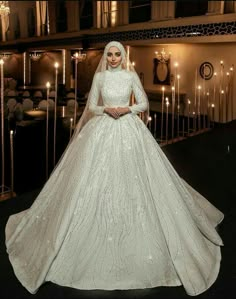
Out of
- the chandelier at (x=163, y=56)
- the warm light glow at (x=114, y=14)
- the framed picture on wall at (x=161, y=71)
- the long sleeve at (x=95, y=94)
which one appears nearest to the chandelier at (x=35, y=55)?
the warm light glow at (x=114, y=14)

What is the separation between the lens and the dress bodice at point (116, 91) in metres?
2.57

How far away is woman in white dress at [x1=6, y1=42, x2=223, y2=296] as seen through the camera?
88.4 inches

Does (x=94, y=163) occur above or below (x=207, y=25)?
below

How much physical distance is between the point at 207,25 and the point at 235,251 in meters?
6.94

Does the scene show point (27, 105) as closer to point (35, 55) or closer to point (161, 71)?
point (161, 71)

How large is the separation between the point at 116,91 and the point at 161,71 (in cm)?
888

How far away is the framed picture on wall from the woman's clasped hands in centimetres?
869

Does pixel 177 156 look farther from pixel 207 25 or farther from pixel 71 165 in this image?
pixel 207 25

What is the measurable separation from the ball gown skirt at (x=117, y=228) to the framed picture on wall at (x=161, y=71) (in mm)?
8646

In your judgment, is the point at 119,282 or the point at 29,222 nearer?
the point at 119,282

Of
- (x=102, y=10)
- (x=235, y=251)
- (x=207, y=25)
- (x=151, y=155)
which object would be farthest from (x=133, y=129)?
(x=102, y=10)

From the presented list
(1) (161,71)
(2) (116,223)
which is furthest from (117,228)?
(1) (161,71)

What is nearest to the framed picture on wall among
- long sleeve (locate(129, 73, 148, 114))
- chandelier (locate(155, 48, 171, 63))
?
chandelier (locate(155, 48, 171, 63))

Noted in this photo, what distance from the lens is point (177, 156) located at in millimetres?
5301
